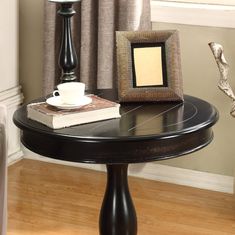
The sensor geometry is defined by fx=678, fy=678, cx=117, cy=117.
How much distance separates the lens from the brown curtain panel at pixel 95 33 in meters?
3.29

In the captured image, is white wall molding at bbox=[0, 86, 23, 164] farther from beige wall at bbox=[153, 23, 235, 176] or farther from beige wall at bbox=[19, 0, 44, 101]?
beige wall at bbox=[153, 23, 235, 176]

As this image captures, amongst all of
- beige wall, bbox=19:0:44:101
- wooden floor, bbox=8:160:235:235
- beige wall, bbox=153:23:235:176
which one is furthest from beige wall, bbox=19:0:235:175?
beige wall, bbox=19:0:44:101

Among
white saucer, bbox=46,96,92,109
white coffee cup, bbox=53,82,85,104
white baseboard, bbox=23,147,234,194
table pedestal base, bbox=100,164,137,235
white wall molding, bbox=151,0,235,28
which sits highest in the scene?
white wall molding, bbox=151,0,235,28

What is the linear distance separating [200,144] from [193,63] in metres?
1.18

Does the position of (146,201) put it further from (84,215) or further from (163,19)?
(163,19)

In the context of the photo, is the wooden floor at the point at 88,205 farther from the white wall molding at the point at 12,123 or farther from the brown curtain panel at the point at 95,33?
the brown curtain panel at the point at 95,33

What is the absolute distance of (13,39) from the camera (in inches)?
145

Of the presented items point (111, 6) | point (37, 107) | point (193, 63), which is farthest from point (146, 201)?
point (37, 107)

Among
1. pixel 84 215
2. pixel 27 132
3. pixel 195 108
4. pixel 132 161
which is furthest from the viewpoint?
pixel 84 215

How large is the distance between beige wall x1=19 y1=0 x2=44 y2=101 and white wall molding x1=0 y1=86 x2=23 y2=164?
0.26ft

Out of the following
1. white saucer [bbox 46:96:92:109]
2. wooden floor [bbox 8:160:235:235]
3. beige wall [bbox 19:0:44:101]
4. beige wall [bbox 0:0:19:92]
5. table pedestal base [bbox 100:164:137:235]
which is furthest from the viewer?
beige wall [bbox 19:0:44:101]

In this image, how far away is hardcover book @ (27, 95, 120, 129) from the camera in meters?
2.11

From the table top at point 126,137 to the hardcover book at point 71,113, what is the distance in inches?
0.8

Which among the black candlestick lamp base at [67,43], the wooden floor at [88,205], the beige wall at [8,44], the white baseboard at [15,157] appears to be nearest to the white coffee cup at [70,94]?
the black candlestick lamp base at [67,43]
